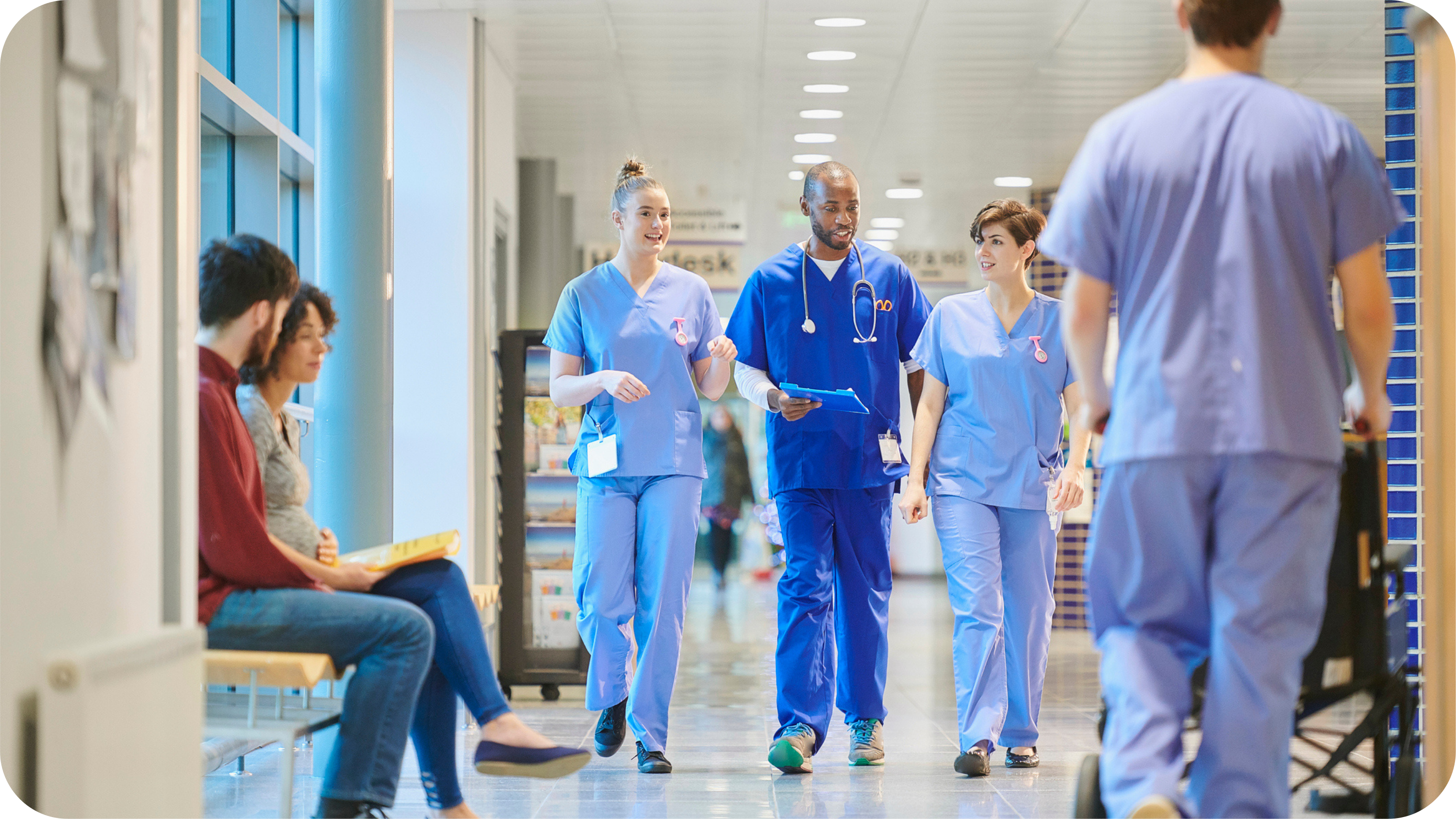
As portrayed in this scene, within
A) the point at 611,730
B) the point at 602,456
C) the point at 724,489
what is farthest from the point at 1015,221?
the point at 724,489

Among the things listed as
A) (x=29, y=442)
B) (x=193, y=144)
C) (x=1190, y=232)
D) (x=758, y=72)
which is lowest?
(x=29, y=442)

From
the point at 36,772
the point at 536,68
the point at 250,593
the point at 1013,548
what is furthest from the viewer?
the point at 536,68

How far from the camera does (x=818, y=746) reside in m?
3.81

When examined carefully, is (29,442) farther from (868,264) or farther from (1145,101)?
(868,264)

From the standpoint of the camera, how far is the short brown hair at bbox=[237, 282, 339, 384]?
2602 millimetres

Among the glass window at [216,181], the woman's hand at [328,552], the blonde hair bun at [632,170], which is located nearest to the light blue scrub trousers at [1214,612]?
the woman's hand at [328,552]

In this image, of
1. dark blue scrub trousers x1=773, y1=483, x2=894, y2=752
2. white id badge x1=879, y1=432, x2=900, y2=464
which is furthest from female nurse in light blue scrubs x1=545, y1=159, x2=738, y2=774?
white id badge x1=879, y1=432, x2=900, y2=464

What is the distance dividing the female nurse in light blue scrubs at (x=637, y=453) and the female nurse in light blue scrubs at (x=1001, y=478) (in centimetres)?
65

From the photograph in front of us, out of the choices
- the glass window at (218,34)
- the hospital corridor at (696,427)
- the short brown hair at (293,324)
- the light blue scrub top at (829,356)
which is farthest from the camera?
the glass window at (218,34)

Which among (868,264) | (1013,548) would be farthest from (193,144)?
(1013,548)

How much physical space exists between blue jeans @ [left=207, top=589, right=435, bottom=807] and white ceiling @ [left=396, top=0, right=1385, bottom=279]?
439 cm

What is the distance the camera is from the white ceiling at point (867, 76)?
Answer: 21.0 ft

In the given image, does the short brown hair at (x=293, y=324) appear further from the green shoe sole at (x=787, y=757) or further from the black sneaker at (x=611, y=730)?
the green shoe sole at (x=787, y=757)

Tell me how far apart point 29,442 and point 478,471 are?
469 centimetres
